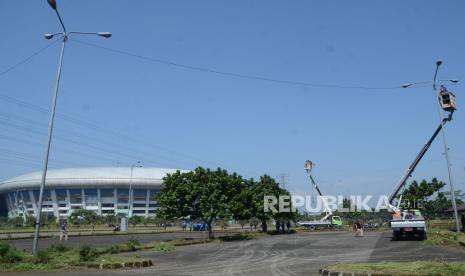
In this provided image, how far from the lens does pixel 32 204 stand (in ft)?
609

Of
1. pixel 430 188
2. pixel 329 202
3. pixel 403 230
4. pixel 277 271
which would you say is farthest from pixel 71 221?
pixel 277 271

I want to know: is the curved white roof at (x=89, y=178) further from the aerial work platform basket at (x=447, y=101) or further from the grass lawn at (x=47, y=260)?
the grass lawn at (x=47, y=260)

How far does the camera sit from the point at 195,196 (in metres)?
38.7

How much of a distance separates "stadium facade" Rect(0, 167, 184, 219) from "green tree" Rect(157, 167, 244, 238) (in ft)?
458

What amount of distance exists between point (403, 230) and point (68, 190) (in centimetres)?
16968

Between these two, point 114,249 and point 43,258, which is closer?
point 43,258

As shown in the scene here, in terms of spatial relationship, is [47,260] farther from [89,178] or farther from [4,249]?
[89,178]

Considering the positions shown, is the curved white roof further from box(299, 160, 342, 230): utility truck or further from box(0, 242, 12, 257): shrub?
box(0, 242, 12, 257): shrub

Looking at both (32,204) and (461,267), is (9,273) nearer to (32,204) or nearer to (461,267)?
(461,267)

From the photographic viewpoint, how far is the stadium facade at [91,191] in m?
177

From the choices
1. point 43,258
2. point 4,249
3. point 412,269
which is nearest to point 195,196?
point 43,258

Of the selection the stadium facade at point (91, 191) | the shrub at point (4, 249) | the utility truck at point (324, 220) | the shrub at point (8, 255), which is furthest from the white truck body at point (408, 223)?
the stadium facade at point (91, 191)

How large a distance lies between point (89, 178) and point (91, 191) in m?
6.91

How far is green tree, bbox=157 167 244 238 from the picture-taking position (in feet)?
125
